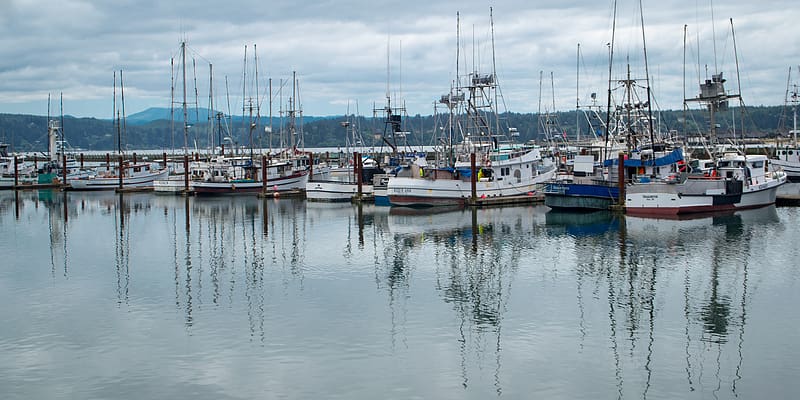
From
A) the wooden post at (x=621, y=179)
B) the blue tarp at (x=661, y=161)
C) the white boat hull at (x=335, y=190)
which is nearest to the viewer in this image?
the wooden post at (x=621, y=179)

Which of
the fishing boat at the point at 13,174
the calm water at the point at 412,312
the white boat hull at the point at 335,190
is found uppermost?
the fishing boat at the point at 13,174

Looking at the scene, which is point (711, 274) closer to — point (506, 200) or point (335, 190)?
point (506, 200)

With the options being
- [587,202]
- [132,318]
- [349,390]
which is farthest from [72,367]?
[587,202]

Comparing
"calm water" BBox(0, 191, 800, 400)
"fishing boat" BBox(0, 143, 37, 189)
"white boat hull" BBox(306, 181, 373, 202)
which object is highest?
"fishing boat" BBox(0, 143, 37, 189)

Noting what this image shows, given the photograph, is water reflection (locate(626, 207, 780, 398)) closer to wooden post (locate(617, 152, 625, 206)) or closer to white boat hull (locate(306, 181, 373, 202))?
wooden post (locate(617, 152, 625, 206))

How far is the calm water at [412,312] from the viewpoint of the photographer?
16734 mm

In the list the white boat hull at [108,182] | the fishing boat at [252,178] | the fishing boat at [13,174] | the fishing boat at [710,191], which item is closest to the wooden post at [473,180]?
the fishing boat at [710,191]

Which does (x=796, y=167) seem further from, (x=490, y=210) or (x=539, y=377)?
(x=539, y=377)

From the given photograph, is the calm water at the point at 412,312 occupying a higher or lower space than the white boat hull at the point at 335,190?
lower

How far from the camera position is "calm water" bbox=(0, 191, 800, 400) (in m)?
16.7

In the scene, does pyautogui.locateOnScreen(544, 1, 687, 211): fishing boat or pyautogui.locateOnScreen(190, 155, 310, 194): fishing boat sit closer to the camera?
Result: pyautogui.locateOnScreen(544, 1, 687, 211): fishing boat

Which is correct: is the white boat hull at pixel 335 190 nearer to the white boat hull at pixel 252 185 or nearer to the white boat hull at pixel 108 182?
the white boat hull at pixel 252 185

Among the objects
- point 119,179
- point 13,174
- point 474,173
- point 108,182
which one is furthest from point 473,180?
point 13,174

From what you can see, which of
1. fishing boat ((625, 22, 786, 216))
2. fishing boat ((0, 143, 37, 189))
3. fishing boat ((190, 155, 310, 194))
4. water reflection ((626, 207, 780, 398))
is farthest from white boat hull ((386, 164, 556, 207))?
fishing boat ((0, 143, 37, 189))
